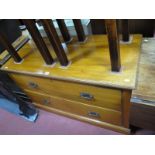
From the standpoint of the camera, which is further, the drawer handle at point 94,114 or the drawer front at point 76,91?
the drawer handle at point 94,114

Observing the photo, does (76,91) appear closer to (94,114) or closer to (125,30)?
(94,114)

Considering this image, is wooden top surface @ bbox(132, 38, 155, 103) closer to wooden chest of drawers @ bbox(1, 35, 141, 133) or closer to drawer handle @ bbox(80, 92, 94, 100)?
wooden chest of drawers @ bbox(1, 35, 141, 133)

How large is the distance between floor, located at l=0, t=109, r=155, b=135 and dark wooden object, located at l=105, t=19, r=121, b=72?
0.66 m

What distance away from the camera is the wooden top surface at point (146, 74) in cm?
75

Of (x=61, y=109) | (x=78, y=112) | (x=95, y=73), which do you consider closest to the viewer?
(x=95, y=73)

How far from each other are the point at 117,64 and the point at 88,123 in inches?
28.4

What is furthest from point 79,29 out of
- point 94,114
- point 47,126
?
point 47,126

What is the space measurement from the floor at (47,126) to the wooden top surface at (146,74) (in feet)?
2.04

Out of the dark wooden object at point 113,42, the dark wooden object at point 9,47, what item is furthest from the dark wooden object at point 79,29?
the dark wooden object at point 9,47

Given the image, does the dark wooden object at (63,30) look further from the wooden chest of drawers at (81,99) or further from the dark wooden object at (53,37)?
the wooden chest of drawers at (81,99)

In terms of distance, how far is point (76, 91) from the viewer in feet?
3.46
